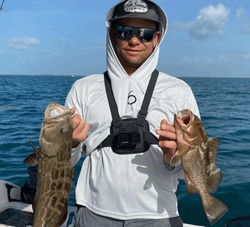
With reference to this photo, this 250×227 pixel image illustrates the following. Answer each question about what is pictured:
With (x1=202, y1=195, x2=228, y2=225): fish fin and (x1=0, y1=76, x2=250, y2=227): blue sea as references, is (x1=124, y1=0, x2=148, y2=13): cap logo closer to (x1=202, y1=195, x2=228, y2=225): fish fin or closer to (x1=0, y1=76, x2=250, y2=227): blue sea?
(x1=202, y1=195, x2=228, y2=225): fish fin

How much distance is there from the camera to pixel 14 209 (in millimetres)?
5109

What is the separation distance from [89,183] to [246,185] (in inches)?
268

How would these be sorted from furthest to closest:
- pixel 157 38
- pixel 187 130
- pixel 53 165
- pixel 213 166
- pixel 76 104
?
pixel 157 38 < pixel 76 104 < pixel 213 166 < pixel 53 165 < pixel 187 130

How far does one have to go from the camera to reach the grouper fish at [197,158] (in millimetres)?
2354

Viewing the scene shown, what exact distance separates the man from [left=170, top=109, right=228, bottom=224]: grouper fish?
97 mm

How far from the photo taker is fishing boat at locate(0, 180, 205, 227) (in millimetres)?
4667

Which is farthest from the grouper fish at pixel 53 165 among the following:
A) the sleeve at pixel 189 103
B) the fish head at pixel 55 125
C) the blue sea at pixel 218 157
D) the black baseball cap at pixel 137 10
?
the blue sea at pixel 218 157

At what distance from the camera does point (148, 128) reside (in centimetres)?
283

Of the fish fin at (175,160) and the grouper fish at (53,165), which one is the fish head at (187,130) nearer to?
the fish fin at (175,160)

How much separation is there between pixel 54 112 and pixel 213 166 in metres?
1.70

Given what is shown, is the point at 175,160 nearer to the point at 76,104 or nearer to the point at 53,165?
the point at 53,165

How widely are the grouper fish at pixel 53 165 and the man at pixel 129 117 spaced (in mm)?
152

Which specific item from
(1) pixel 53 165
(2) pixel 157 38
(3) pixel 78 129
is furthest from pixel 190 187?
(2) pixel 157 38

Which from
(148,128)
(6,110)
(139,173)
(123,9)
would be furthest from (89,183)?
(6,110)
